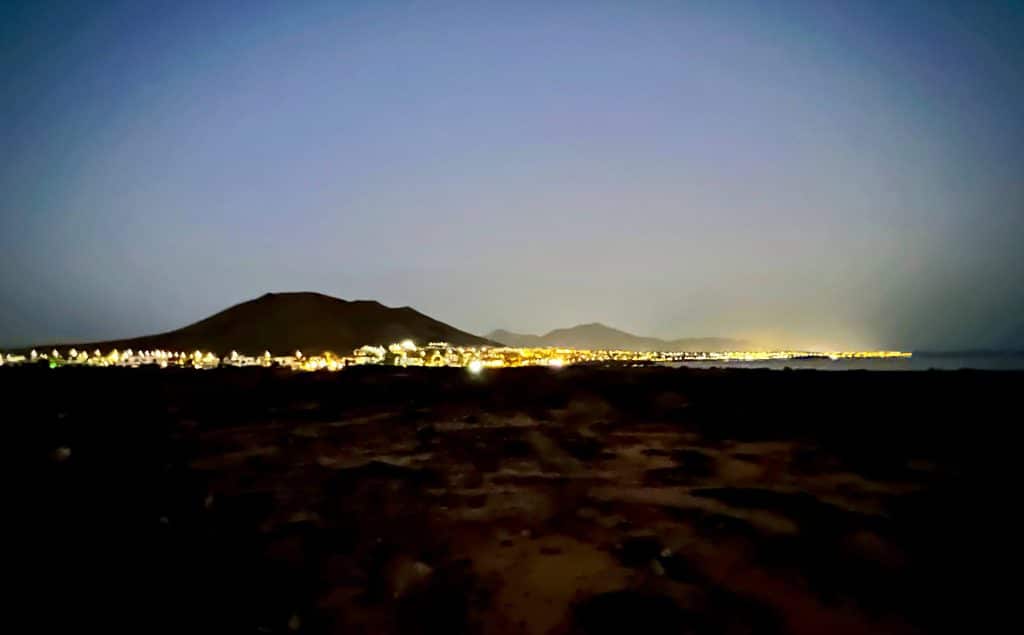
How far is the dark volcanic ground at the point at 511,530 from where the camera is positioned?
226 inches

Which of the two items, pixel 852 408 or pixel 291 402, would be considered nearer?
pixel 852 408

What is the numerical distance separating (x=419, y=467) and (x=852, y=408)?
20.6 metres

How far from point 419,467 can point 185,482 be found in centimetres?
448

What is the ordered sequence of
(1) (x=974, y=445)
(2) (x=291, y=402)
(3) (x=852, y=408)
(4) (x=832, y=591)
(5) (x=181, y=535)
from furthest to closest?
(2) (x=291, y=402) < (3) (x=852, y=408) < (1) (x=974, y=445) < (5) (x=181, y=535) < (4) (x=832, y=591)

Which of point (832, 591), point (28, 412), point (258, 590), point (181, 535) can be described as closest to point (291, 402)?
point (28, 412)

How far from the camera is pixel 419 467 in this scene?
13125 millimetres

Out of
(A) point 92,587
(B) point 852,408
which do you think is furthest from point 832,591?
(B) point 852,408

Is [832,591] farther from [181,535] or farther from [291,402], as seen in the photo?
[291,402]

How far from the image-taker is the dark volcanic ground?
573 centimetres

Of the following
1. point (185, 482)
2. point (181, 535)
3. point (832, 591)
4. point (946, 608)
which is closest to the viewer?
point (946, 608)

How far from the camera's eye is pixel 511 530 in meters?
8.41

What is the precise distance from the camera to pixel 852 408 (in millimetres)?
25641

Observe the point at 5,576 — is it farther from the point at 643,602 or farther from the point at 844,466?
the point at 844,466

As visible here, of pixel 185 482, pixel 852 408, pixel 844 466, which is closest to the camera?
pixel 185 482
